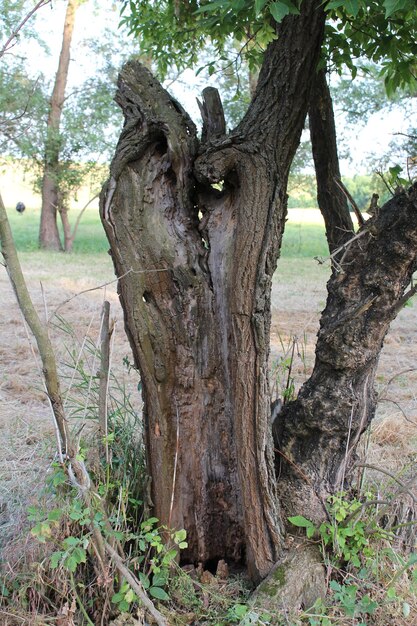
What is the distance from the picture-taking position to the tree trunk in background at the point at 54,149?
62.7 ft

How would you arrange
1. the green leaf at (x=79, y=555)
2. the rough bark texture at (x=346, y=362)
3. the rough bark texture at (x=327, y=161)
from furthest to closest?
the rough bark texture at (x=327, y=161) < the rough bark texture at (x=346, y=362) < the green leaf at (x=79, y=555)

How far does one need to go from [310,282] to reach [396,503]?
10014 mm

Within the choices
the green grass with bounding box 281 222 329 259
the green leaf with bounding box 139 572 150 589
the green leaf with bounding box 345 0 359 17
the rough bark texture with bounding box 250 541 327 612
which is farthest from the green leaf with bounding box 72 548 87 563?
the green grass with bounding box 281 222 329 259

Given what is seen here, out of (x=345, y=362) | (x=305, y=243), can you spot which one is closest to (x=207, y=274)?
(x=345, y=362)

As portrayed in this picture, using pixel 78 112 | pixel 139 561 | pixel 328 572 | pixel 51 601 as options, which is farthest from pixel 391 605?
pixel 78 112

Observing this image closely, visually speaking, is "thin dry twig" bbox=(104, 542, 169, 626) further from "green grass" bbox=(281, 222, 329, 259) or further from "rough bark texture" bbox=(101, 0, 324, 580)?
"green grass" bbox=(281, 222, 329, 259)

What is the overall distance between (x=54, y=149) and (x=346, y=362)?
712 inches

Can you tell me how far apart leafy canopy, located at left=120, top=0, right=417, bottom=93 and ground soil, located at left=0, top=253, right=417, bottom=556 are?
4.23 feet

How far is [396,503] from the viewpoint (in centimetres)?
309

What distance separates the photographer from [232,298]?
2580 mm

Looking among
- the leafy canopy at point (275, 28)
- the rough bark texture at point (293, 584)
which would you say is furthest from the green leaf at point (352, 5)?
the rough bark texture at point (293, 584)

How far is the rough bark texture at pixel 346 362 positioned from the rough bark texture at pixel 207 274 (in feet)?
0.87

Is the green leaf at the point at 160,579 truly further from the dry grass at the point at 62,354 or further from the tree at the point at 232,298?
the dry grass at the point at 62,354

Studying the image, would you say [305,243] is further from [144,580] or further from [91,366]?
[144,580]
